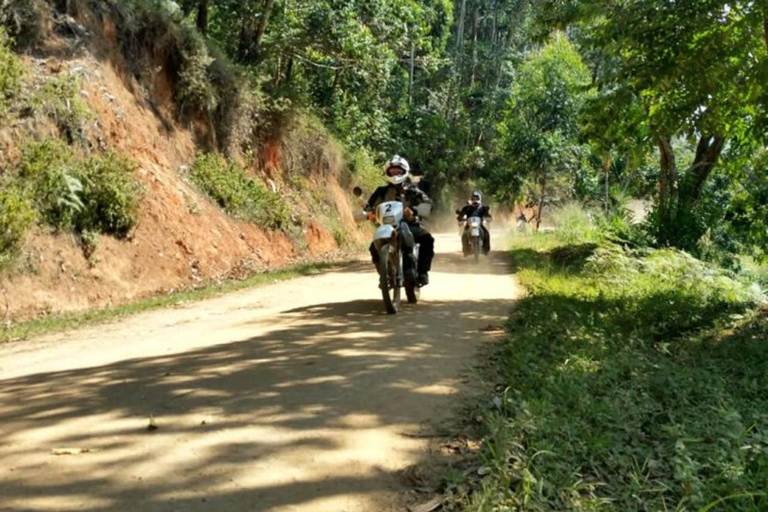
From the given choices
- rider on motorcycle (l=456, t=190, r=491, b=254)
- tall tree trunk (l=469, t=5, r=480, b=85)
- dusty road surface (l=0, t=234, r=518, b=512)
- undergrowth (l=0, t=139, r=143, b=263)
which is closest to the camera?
dusty road surface (l=0, t=234, r=518, b=512)

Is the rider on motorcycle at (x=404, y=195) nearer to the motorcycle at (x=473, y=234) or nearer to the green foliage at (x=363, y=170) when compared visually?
the motorcycle at (x=473, y=234)

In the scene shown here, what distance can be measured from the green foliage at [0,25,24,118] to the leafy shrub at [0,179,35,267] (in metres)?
2.00

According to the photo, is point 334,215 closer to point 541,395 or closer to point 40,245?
point 40,245

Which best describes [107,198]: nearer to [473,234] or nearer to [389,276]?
[389,276]

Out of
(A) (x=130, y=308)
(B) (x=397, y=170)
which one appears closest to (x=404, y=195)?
(B) (x=397, y=170)

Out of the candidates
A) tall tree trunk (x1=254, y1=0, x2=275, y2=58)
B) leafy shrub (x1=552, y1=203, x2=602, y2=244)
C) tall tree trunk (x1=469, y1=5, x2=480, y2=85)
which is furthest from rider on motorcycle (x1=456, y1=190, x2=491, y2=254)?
tall tree trunk (x1=469, y1=5, x2=480, y2=85)

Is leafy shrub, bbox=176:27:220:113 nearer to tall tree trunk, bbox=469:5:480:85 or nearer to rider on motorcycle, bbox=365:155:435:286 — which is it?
rider on motorcycle, bbox=365:155:435:286

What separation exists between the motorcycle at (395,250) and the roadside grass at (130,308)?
3.27 metres

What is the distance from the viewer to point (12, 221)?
9.25 metres

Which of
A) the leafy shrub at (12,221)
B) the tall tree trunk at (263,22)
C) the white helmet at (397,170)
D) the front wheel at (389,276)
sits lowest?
the front wheel at (389,276)

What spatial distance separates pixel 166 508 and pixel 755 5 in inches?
323

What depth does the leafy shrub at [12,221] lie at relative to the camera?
9188mm

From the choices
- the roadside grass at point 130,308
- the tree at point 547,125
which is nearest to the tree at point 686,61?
the roadside grass at point 130,308

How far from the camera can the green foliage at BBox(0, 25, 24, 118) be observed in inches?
424
